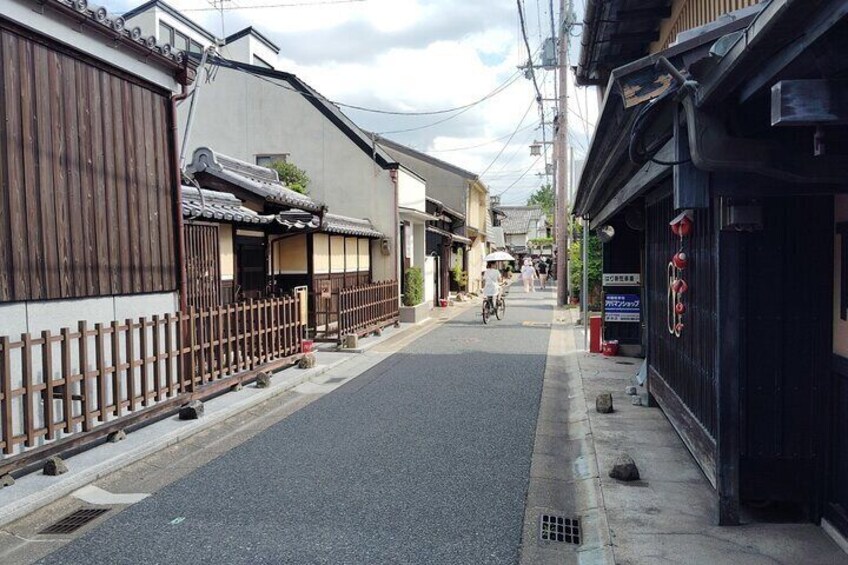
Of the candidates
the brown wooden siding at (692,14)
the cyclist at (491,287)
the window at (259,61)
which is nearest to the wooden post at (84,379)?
the brown wooden siding at (692,14)

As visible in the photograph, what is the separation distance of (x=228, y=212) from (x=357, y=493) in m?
6.70

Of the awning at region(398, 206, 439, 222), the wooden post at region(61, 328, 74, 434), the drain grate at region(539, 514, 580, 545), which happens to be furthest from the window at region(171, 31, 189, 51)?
the drain grate at region(539, 514, 580, 545)

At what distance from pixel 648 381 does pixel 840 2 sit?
290 inches

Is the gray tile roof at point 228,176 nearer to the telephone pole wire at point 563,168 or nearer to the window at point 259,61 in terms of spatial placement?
the window at point 259,61

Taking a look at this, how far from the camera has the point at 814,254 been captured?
4.70 meters

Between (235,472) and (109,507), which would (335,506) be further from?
(109,507)

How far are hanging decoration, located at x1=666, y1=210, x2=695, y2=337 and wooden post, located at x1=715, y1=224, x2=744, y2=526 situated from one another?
3.86 ft

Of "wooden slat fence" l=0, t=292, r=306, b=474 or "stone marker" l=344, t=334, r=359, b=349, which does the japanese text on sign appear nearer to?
"stone marker" l=344, t=334, r=359, b=349

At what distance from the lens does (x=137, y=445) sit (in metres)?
7.07

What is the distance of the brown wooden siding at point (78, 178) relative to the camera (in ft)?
21.1

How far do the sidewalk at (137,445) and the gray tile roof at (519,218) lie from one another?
6821 cm

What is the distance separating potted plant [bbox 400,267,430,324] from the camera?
2125 cm

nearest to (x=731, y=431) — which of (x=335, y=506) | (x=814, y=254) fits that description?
(x=814, y=254)

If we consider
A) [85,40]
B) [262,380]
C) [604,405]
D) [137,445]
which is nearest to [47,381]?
[137,445]
